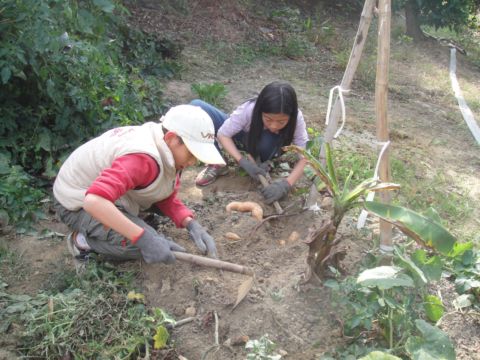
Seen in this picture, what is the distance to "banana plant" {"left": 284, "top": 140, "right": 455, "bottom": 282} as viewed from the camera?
2018 mm

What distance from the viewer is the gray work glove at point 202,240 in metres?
2.63

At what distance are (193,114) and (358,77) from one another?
14.5 feet

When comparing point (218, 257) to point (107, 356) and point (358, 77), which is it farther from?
point (358, 77)

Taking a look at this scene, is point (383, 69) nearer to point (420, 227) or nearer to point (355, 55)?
point (355, 55)

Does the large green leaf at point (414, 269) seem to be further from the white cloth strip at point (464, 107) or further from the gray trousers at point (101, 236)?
the white cloth strip at point (464, 107)

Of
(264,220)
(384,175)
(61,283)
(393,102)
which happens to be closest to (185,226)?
(264,220)

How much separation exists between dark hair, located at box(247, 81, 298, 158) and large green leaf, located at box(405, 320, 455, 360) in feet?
5.18

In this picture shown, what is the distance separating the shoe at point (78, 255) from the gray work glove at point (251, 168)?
1267 millimetres

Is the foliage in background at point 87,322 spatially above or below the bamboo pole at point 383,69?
below

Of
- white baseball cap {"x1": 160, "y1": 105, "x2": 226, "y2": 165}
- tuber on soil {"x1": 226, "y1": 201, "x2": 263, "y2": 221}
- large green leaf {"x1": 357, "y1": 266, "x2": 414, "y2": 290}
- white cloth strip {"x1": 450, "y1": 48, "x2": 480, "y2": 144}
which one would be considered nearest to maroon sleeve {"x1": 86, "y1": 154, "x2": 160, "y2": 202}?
white baseball cap {"x1": 160, "y1": 105, "x2": 226, "y2": 165}

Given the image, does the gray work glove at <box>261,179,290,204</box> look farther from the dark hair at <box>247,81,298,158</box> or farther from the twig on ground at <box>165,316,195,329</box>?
the twig on ground at <box>165,316,195,329</box>

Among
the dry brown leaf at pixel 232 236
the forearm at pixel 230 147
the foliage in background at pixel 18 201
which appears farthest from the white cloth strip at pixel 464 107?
the foliage in background at pixel 18 201

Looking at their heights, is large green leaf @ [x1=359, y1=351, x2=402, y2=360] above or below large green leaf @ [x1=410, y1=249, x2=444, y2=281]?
below

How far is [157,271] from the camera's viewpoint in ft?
8.29
